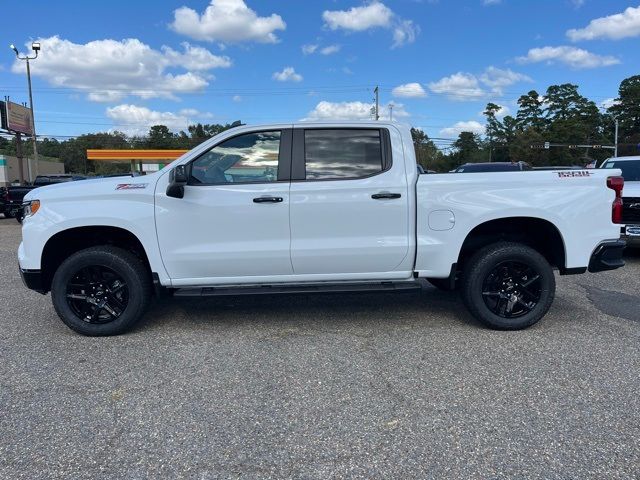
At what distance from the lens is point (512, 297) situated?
196 inches

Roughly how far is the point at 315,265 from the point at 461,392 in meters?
1.78

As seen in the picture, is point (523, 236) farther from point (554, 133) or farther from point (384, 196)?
point (554, 133)

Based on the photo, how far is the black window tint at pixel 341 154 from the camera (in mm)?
4855

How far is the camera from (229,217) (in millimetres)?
4695

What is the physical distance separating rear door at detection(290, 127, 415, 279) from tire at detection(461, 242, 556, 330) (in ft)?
2.37

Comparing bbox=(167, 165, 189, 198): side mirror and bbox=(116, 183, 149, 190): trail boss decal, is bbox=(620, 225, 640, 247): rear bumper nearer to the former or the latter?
bbox=(167, 165, 189, 198): side mirror

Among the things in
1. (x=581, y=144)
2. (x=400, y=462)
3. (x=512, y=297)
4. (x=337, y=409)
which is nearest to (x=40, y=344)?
(x=337, y=409)

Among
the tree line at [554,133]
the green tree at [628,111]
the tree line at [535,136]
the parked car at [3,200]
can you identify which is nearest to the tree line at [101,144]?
the tree line at [535,136]

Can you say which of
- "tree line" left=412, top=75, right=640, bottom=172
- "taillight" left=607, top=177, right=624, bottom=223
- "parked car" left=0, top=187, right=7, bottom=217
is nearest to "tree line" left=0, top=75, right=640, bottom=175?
"tree line" left=412, top=75, right=640, bottom=172

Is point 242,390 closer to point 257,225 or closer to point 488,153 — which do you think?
point 257,225

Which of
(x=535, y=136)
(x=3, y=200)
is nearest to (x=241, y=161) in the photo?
(x=3, y=200)

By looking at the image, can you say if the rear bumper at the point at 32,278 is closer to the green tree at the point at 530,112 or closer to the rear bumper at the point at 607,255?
the rear bumper at the point at 607,255

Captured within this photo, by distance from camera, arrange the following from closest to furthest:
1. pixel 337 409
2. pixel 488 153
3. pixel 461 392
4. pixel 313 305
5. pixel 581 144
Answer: pixel 337 409, pixel 461 392, pixel 313 305, pixel 581 144, pixel 488 153

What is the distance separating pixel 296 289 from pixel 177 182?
1447mm
